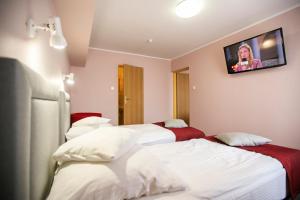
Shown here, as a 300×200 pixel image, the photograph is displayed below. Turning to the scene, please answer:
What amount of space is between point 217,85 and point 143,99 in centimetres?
208

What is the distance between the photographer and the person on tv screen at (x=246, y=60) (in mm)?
2525

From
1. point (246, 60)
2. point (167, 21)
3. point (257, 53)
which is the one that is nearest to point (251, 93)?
point (246, 60)

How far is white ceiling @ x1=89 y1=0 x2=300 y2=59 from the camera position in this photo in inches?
83.8

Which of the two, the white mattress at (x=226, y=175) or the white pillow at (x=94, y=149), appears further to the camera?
the white mattress at (x=226, y=175)

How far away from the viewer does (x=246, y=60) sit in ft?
8.66

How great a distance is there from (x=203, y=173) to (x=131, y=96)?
10.6 feet

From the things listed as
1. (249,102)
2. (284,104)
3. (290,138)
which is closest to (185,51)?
(249,102)

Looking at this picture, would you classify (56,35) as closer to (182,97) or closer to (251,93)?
(251,93)

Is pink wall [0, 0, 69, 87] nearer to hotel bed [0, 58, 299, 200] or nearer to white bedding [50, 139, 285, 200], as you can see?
hotel bed [0, 58, 299, 200]

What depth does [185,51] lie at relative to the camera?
4133 millimetres

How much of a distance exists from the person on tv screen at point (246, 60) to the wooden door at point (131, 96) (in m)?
2.51

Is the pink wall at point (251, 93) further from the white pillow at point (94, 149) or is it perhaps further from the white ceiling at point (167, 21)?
the white pillow at point (94, 149)

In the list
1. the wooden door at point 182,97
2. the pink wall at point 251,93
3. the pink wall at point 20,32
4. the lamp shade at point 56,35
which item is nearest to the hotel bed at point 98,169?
the pink wall at point 20,32

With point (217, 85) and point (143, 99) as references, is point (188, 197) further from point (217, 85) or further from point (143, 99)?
point (143, 99)
